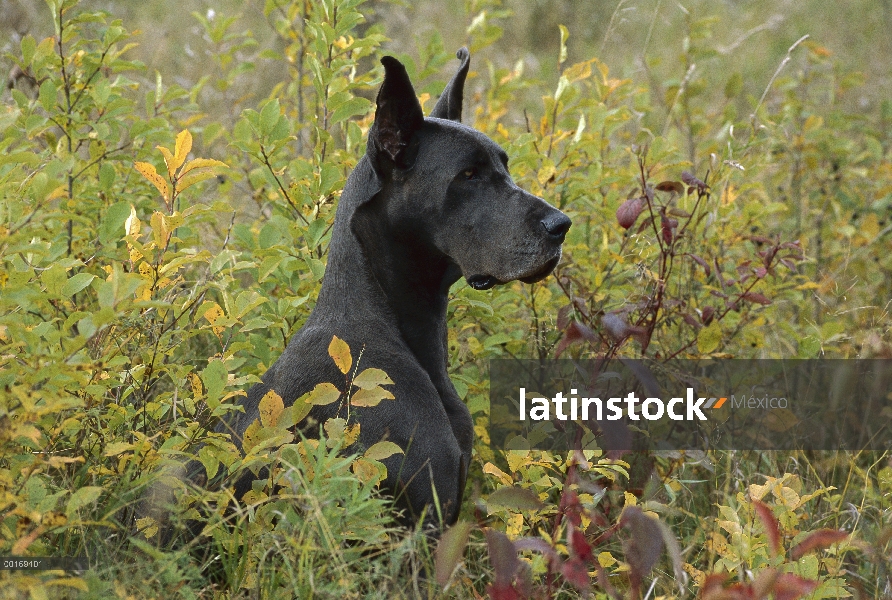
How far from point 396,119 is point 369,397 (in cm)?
78

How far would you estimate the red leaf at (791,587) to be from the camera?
1.76 metres

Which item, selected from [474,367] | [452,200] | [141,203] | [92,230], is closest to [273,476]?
[452,200]

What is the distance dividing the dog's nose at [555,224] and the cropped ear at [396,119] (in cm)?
42

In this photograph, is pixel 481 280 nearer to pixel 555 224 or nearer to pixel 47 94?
pixel 555 224

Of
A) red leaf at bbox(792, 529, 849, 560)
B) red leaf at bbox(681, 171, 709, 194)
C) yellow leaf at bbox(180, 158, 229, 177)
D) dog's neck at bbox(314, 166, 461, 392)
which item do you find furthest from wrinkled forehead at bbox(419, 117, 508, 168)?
red leaf at bbox(792, 529, 849, 560)

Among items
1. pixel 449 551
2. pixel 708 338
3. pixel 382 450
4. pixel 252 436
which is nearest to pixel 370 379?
pixel 382 450

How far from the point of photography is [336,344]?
2.32 meters

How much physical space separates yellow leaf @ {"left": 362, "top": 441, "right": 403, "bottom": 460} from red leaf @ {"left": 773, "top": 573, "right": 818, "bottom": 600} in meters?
0.92

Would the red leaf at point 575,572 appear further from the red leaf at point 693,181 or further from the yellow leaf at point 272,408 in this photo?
the red leaf at point 693,181

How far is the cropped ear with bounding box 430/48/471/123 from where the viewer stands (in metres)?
2.90

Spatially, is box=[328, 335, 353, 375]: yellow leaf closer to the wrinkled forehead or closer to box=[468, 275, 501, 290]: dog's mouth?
box=[468, 275, 501, 290]: dog's mouth

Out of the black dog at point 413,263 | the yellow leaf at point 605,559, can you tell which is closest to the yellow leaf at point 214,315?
the black dog at point 413,263

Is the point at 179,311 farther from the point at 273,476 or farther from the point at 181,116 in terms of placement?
the point at 181,116

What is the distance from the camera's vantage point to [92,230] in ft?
12.1
